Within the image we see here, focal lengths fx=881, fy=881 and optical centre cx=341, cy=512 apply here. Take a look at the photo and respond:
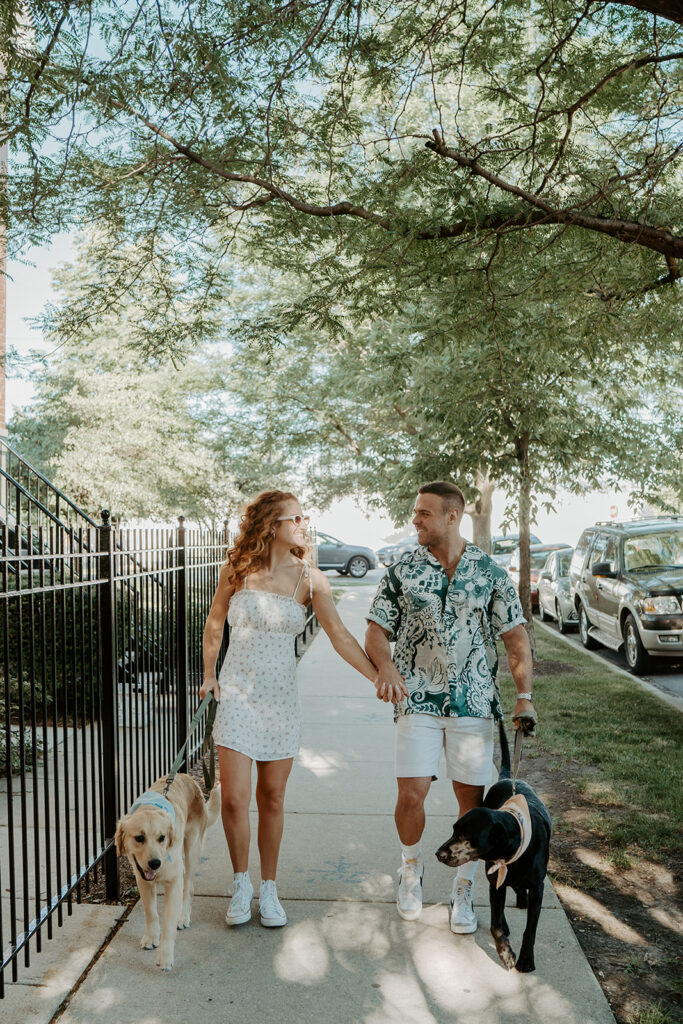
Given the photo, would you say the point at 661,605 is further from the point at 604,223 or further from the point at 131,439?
the point at 131,439

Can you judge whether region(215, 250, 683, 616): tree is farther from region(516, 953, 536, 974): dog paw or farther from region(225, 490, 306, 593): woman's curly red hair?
region(516, 953, 536, 974): dog paw

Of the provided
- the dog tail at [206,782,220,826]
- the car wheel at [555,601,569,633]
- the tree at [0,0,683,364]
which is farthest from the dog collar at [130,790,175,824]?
the car wheel at [555,601,569,633]

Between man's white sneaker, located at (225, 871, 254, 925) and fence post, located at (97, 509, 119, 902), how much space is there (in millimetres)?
673

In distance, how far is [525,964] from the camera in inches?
138

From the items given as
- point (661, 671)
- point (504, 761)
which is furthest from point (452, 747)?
point (661, 671)

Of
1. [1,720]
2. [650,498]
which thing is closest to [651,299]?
[650,498]

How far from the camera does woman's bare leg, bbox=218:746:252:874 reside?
13.2ft

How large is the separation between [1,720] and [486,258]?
5.64 meters

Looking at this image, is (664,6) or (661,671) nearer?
(664,6)

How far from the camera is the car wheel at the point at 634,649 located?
11.9m

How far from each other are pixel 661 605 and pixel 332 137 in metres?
7.36

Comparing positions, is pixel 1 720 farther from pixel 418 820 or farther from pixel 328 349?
pixel 328 349

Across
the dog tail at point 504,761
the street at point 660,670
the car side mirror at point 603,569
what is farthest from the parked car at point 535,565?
the dog tail at point 504,761

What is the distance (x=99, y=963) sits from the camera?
3650mm
